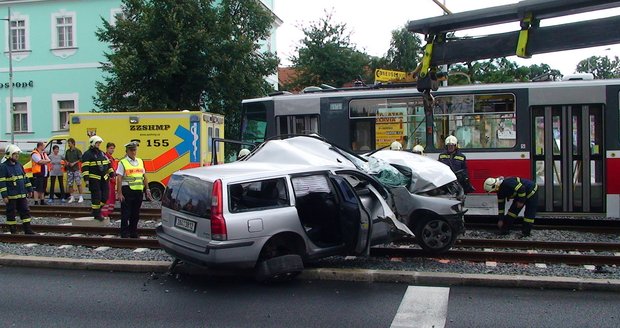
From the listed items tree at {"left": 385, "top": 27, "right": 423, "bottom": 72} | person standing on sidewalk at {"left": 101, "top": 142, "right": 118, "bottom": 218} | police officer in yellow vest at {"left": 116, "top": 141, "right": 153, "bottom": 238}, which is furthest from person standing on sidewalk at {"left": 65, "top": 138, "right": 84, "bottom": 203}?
tree at {"left": 385, "top": 27, "right": 423, "bottom": 72}

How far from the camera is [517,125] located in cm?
1202

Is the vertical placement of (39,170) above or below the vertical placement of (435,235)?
above

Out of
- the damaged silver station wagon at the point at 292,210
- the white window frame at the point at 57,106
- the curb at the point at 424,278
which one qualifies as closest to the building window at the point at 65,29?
the white window frame at the point at 57,106

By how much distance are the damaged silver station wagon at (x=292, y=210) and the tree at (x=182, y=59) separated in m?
15.8

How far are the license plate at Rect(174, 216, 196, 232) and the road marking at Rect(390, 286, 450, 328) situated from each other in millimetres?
2681

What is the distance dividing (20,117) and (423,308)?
34.0m

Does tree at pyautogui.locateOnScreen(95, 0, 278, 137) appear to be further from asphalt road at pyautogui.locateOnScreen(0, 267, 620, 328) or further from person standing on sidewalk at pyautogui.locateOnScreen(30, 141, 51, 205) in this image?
asphalt road at pyautogui.locateOnScreen(0, 267, 620, 328)

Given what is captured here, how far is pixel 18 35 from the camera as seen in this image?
34156mm

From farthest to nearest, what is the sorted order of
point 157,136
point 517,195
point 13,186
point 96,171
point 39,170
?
point 157,136, point 39,170, point 96,171, point 13,186, point 517,195

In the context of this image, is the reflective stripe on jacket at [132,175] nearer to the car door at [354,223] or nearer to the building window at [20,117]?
the car door at [354,223]

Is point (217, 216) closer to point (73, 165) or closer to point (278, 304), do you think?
point (278, 304)

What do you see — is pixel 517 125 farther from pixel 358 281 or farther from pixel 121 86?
pixel 121 86

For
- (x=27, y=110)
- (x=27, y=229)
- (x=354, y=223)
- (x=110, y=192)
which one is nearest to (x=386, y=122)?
(x=354, y=223)

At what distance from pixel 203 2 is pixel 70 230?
15142 millimetres
